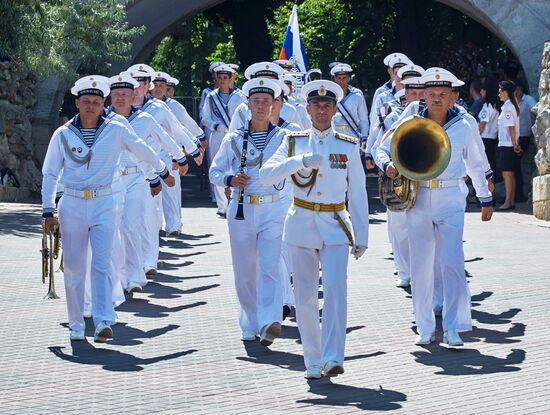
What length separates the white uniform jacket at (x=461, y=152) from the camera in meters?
12.0

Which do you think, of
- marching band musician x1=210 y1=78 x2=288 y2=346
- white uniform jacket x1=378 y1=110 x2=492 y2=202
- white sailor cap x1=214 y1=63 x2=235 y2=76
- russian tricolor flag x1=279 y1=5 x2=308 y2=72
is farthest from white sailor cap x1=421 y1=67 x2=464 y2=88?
russian tricolor flag x1=279 y1=5 x2=308 y2=72

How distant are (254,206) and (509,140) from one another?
12388mm

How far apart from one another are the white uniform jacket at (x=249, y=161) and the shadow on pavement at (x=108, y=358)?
132cm

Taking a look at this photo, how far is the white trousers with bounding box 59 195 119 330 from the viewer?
12.1 m

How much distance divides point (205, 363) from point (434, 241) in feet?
7.23

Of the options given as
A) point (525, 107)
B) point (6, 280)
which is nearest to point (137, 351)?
point (6, 280)

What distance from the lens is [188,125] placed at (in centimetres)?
1944

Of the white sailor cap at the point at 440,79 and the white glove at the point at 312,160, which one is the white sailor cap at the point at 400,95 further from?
the white glove at the point at 312,160

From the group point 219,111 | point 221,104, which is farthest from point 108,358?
point 219,111

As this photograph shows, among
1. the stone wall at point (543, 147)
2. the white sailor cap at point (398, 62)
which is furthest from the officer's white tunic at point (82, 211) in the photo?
the stone wall at point (543, 147)

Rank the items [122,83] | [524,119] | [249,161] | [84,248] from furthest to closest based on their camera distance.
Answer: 1. [524,119]
2. [122,83]
3. [84,248]
4. [249,161]

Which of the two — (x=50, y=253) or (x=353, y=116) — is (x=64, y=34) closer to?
(x=353, y=116)

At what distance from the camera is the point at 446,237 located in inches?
472

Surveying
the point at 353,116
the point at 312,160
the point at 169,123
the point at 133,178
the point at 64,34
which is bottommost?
the point at 133,178
